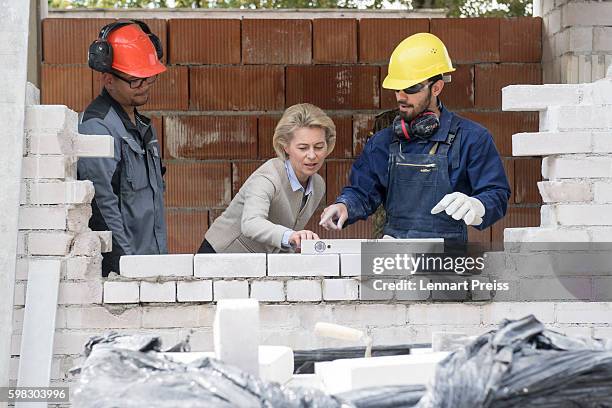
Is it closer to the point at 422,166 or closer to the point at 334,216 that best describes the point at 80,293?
the point at 334,216

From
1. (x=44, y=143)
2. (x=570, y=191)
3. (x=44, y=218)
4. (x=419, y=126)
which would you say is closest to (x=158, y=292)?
(x=44, y=218)

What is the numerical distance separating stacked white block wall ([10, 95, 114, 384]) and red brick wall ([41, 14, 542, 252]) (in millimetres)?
2385

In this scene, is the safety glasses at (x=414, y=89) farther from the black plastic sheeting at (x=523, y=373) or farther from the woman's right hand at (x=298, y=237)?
the black plastic sheeting at (x=523, y=373)

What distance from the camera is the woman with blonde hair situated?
5363 millimetres

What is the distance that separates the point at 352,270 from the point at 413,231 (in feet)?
1.54

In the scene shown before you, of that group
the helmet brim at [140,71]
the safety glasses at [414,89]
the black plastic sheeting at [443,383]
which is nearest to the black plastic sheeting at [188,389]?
the black plastic sheeting at [443,383]

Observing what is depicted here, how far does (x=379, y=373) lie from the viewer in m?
3.11

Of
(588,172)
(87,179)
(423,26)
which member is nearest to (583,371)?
(588,172)

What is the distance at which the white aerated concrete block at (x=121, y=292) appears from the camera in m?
5.20

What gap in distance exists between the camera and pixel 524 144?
203 inches

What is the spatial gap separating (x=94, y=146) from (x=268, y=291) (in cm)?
107

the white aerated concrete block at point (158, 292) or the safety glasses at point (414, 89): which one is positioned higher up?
the safety glasses at point (414, 89)

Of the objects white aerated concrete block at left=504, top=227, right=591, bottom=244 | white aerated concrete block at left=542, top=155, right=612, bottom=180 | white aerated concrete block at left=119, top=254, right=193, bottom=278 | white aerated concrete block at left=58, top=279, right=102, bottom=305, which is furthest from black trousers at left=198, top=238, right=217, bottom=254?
white aerated concrete block at left=542, top=155, right=612, bottom=180

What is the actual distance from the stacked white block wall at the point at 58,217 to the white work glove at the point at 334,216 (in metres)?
1.08
